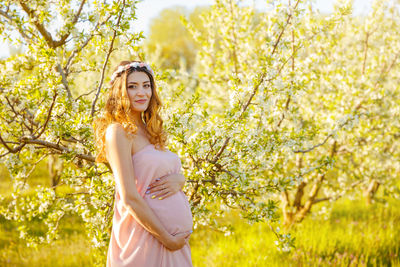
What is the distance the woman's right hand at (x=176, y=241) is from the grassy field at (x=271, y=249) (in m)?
3.07

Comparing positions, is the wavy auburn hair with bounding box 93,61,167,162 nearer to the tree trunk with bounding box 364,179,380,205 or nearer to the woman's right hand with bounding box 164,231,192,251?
the woman's right hand with bounding box 164,231,192,251

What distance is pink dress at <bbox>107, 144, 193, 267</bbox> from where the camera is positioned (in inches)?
97.4

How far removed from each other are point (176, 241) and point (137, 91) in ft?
3.79

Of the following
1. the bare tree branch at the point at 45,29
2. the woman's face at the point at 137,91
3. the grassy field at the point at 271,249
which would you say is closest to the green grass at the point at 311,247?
the grassy field at the point at 271,249

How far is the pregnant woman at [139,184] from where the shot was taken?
2410mm

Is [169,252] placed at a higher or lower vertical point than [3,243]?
higher

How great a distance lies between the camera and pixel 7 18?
3.79 metres

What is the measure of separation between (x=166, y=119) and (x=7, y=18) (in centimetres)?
199

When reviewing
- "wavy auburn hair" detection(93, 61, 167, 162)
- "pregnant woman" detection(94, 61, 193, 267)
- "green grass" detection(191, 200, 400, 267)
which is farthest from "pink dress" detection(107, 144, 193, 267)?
"green grass" detection(191, 200, 400, 267)

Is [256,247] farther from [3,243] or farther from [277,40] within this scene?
[3,243]

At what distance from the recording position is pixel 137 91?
2754 millimetres

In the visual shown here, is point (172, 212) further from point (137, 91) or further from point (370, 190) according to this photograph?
point (370, 190)

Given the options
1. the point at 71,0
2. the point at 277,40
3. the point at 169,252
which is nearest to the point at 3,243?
the point at 71,0

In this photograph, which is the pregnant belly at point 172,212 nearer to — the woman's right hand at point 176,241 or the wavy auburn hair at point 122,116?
the woman's right hand at point 176,241
